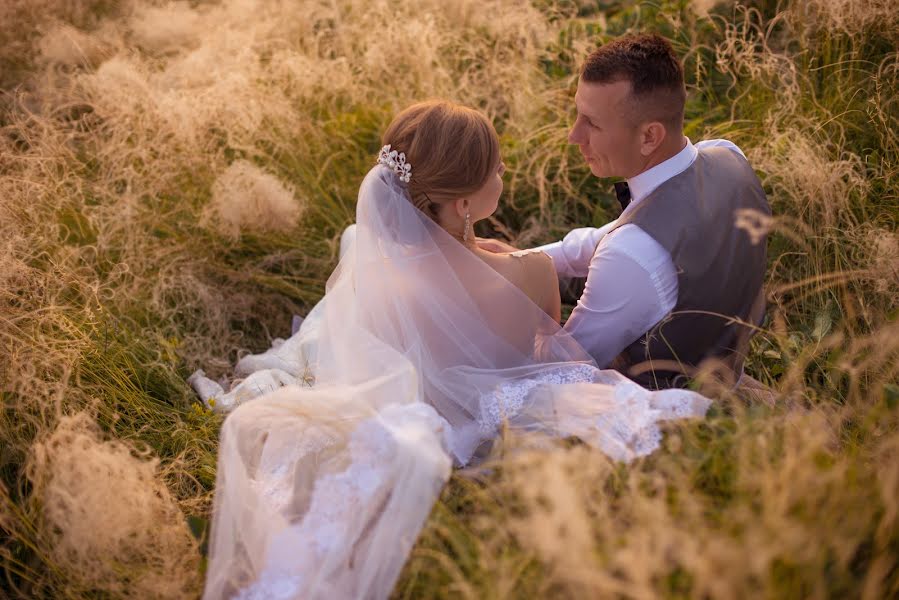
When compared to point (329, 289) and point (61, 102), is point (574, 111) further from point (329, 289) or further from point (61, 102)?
point (61, 102)

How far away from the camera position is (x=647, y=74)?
9.48 ft

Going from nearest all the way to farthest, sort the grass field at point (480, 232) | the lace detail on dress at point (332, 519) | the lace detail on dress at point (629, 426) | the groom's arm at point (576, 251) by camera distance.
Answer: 1. the grass field at point (480, 232)
2. the lace detail on dress at point (332, 519)
3. the lace detail on dress at point (629, 426)
4. the groom's arm at point (576, 251)

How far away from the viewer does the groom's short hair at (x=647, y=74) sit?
289 centimetres

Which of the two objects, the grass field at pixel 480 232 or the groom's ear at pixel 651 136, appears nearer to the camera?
the grass field at pixel 480 232

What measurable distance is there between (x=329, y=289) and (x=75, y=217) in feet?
6.89

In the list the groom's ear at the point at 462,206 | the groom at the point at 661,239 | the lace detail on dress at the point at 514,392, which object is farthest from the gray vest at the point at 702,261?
the groom's ear at the point at 462,206

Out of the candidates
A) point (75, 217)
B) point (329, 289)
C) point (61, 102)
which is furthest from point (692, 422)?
point (61, 102)

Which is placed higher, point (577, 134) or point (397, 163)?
point (397, 163)

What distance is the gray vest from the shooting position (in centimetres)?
279

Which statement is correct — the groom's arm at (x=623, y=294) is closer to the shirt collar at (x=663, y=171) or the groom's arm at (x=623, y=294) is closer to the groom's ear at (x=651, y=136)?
the shirt collar at (x=663, y=171)

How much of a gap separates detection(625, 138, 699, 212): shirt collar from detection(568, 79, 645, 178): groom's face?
2.7 inches

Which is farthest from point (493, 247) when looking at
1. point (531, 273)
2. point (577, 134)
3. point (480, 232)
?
point (480, 232)

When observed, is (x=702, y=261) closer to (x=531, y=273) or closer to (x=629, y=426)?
(x=531, y=273)

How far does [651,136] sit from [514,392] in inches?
47.8
